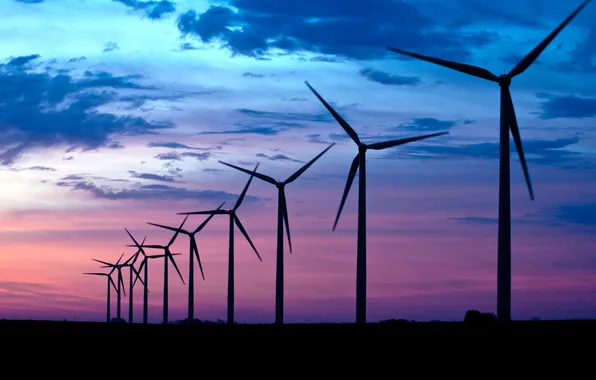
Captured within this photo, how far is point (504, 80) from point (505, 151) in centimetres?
675

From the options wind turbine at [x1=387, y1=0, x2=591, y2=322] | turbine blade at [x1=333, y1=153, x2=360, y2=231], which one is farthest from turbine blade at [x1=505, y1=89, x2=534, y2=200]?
turbine blade at [x1=333, y1=153, x2=360, y2=231]

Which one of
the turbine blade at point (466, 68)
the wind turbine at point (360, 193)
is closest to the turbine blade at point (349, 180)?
the wind turbine at point (360, 193)

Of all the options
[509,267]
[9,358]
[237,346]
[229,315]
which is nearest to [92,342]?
[237,346]

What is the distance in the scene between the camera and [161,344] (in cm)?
6134

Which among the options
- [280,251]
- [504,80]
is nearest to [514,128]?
[504,80]

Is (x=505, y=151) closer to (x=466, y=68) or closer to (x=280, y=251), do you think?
(x=466, y=68)

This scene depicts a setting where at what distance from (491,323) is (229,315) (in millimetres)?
53435

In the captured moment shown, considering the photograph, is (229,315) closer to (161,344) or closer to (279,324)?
(279,324)

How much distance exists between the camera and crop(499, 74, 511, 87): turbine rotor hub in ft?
230

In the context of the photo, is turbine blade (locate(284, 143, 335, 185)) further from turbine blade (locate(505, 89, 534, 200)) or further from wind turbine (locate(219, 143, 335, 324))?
turbine blade (locate(505, 89, 534, 200))

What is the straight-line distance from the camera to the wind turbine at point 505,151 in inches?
2480

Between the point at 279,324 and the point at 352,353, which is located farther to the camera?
the point at 279,324

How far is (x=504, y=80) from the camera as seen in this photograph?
70.4 m

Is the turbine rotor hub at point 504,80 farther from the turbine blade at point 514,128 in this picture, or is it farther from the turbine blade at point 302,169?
the turbine blade at point 302,169
